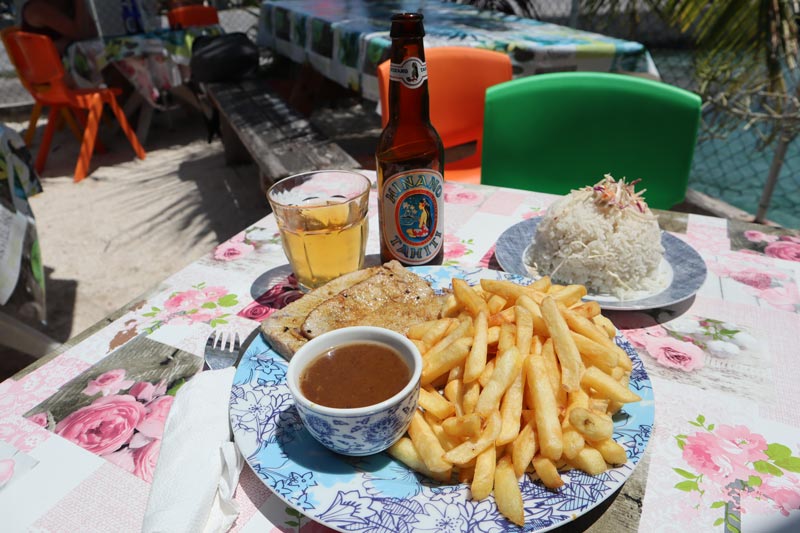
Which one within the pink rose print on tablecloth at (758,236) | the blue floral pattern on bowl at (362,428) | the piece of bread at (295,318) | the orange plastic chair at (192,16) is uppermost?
the orange plastic chair at (192,16)

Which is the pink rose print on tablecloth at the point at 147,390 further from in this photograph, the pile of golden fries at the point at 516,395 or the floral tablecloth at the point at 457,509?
the pile of golden fries at the point at 516,395

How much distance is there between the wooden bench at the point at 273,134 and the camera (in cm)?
331

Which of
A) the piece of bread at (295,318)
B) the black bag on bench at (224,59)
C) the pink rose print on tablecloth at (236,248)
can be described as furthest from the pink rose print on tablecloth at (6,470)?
the black bag on bench at (224,59)

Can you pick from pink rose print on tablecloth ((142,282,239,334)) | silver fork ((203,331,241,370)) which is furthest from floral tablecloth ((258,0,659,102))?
silver fork ((203,331,241,370))

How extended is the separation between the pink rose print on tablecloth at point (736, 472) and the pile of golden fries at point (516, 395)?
184mm

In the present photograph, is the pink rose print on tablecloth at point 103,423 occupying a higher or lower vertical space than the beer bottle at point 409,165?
lower

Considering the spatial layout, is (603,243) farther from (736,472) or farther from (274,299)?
(274,299)

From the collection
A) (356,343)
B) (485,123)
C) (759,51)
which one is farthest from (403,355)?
(759,51)

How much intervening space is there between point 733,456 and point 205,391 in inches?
43.8

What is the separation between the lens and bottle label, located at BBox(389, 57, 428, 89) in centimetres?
147

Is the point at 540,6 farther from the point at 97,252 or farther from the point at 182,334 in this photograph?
the point at 182,334

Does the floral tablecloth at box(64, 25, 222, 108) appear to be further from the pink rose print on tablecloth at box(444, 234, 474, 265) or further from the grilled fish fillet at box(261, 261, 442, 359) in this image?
the grilled fish fillet at box(261, 261, 442, 359)

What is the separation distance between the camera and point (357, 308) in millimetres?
1341

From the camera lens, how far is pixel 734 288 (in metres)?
1.57
